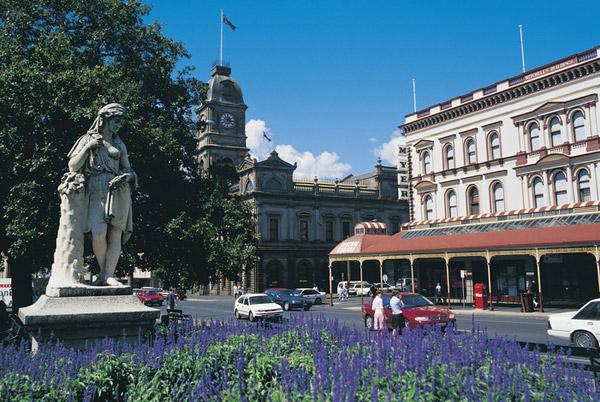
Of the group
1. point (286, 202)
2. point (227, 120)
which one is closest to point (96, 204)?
point (286, 202)

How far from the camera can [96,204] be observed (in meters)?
7.41

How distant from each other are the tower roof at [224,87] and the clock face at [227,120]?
6.32 ft

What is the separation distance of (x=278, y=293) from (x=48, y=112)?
27.1 m

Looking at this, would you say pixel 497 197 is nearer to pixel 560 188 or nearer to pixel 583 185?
pixel 560 188

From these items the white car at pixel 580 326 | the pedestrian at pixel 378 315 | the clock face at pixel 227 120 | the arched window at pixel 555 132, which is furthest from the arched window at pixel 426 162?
the clock face at pixel 227 120

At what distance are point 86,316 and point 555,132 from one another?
33.2 m

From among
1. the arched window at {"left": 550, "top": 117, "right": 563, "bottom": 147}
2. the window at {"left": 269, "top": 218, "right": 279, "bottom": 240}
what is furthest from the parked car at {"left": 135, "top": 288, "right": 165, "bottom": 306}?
the arched window at {"left": 550, "top": 117, "right": 563, "bottom": 147}

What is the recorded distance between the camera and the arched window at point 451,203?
→ 4030 cm

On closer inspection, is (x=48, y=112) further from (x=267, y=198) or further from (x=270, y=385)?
(x=267, y=198)

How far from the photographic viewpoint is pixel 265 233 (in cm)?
6359

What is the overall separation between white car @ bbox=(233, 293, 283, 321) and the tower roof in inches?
1824

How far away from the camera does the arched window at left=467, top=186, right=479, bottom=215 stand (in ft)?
127

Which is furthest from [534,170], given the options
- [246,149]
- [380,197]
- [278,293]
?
[246,149]

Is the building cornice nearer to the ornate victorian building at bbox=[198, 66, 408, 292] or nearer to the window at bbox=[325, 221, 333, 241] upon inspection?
the ornate victorian building at bbox=[198, 66, 408, 292]
